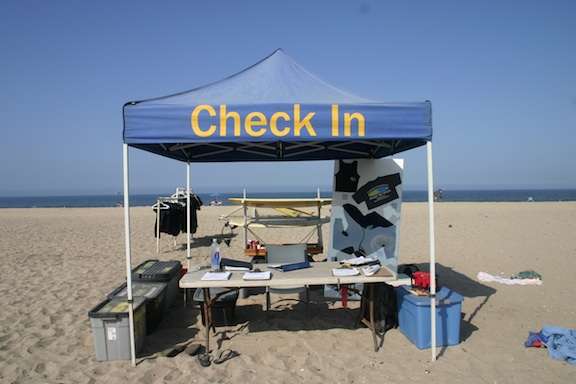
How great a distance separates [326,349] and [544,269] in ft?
18.8

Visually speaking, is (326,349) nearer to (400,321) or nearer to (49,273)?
(400,321)

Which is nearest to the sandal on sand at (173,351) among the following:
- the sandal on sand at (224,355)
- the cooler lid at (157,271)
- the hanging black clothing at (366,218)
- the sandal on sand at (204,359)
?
the sandal on sand at (204,359)

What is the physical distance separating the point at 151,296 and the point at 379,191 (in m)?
3.35

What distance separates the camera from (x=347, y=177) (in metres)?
6.10

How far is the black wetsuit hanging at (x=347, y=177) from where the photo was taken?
6.02 metres

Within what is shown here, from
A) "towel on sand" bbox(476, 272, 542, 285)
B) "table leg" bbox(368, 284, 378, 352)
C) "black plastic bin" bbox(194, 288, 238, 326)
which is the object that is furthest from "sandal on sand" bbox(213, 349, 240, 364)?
"towel on sand" bbox(476, 272, 542, 285)

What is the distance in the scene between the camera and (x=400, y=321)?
14.6 ft

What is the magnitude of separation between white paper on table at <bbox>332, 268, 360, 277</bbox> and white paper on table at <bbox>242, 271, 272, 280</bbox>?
68cm

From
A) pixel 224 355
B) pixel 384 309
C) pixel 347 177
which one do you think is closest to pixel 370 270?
pixel 384 309

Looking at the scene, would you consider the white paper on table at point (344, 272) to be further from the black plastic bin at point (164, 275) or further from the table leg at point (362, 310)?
the black plastic bin at point (164, 275)

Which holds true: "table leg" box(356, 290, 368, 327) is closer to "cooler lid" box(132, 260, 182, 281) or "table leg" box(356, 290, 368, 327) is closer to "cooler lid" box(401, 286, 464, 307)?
"cooler lid" box(401, 286, 464, 307)

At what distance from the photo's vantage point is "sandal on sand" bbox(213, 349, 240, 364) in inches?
149

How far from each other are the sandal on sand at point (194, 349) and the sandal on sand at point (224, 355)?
201 mm

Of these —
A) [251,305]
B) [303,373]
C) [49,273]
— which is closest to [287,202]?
[251,305]
